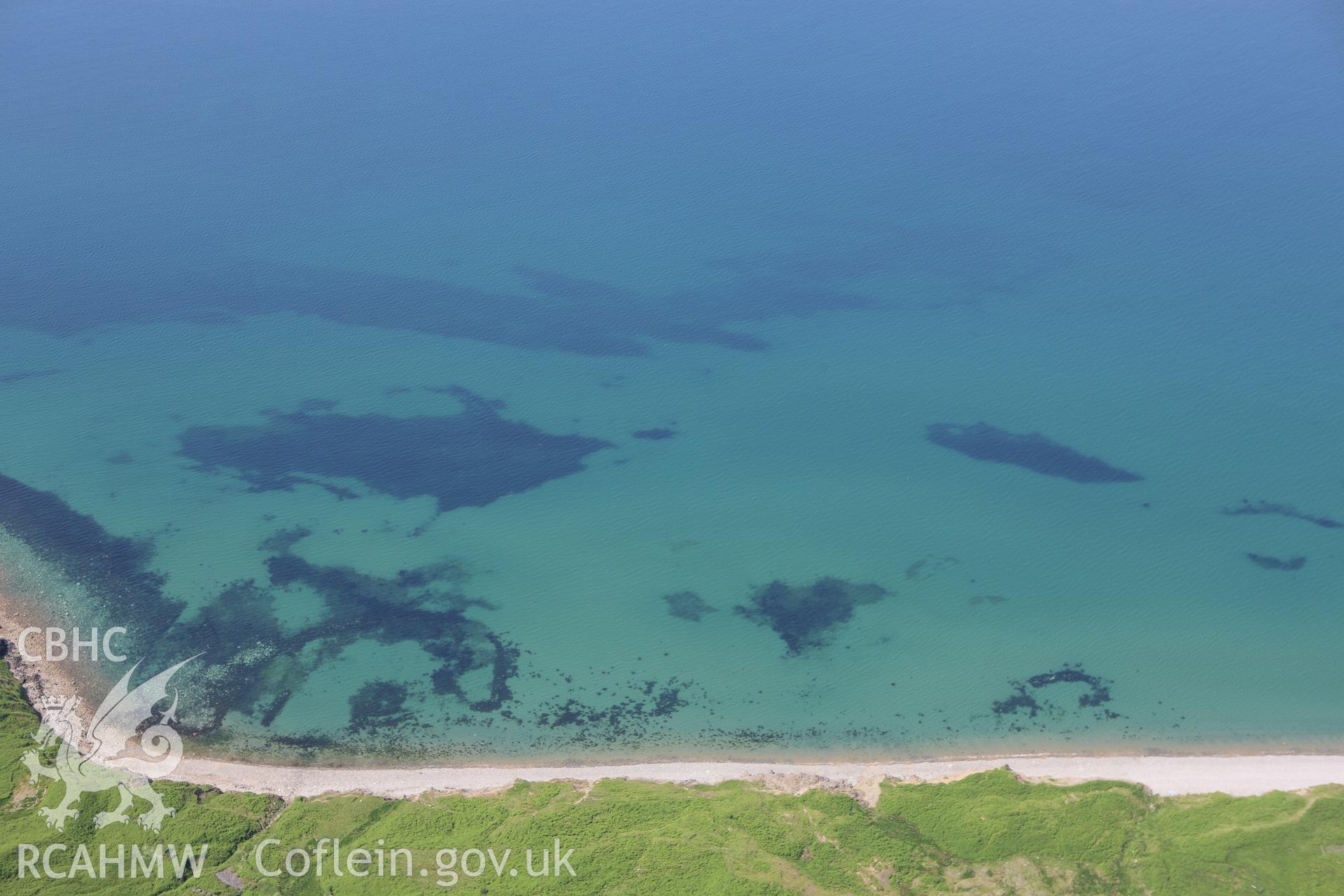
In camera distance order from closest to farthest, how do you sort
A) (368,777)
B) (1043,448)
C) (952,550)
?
(368,777) → (952,550) → (1043,448)

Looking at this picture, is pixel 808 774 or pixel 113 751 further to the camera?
pixel 113 751

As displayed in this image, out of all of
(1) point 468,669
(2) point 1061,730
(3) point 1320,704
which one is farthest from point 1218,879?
(1) point 468,669

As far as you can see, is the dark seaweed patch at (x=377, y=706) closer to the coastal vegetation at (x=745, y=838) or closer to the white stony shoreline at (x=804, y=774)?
the white stony shoreline at (x=804, y=774)

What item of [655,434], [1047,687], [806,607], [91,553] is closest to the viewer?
[1047,687]

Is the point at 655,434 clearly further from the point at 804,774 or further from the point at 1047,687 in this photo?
the point at 1047,687

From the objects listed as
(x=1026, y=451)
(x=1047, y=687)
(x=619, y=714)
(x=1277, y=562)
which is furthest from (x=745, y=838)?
(x=1277, y=562)

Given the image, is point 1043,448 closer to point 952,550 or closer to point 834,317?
point 952,550

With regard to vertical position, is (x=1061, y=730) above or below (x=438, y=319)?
below

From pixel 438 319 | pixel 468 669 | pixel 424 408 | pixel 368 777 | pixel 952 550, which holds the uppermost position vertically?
pixel 438 319
